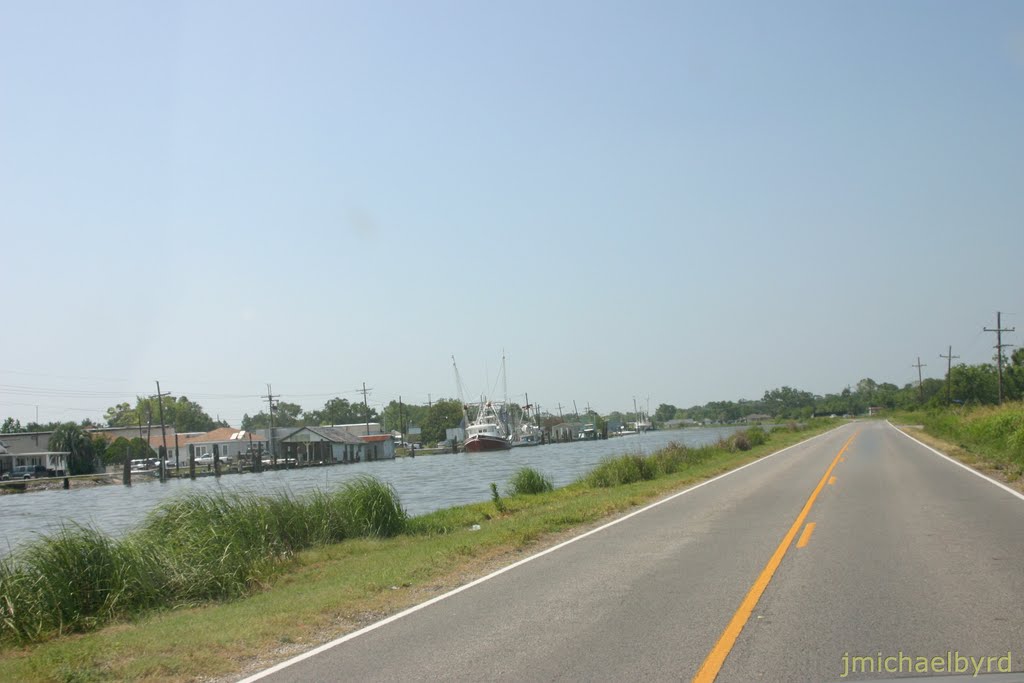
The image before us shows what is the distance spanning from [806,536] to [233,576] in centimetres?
965

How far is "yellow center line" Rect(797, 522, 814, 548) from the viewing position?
13520 millimetres

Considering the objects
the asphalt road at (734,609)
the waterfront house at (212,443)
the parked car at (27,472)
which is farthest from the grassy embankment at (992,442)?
the waterfront house at (212,443)

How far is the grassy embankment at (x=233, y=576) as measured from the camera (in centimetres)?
931

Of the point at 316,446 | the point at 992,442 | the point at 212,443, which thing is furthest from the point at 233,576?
the point at 212,443

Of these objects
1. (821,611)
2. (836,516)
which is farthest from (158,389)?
(821,611)

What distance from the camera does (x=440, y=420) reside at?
6634 inches

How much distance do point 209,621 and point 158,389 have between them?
86.2 meters

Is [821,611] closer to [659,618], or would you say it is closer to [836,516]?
[659,618]

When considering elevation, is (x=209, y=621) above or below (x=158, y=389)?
below

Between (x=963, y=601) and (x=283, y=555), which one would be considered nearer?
(x=963, y=601)

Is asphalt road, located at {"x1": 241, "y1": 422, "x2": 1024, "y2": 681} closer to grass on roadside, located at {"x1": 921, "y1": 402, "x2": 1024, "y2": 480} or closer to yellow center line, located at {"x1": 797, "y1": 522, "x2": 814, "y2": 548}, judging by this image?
yellow center line, located at {"x1": 797, "y1": 522, "x2": 814, "y2": 548}

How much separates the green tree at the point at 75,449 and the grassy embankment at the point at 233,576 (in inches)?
2926

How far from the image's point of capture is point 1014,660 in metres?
6.85

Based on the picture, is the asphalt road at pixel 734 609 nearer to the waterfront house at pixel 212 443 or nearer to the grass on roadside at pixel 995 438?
the grass on roadside at pixel 995 438
